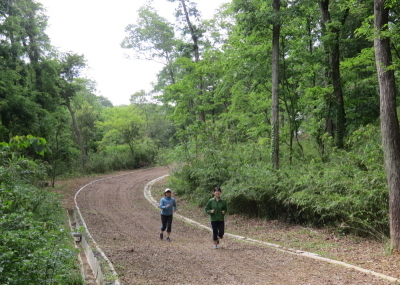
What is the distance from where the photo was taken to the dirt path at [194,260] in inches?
263

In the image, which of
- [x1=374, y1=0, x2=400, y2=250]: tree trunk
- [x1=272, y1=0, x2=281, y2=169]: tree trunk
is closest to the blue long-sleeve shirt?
[x1=272, y1=0, x2=281, y2=169]: tree trunk

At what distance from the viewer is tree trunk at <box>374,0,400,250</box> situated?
27.1ft

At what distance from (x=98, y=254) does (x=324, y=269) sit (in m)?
5.35

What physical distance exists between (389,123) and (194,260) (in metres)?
6.04

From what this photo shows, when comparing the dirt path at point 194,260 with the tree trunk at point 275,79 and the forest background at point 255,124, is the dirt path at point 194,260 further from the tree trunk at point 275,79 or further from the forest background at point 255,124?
the tree trunk at point 275,79

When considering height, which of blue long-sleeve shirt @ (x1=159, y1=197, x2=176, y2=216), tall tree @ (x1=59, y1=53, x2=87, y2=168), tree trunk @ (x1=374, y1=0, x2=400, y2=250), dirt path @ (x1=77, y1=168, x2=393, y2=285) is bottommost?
dirt path @ (x1=77, y1=168, x2=393, y2=285)

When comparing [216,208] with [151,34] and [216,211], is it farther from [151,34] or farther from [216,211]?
[151,34]

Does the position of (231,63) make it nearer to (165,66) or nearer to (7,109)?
(7,109)

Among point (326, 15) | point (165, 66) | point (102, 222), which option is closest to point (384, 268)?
point (102, 222)

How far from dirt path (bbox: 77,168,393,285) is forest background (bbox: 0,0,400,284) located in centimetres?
155

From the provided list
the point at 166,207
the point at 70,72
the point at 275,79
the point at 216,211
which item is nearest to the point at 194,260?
the point at 216,211

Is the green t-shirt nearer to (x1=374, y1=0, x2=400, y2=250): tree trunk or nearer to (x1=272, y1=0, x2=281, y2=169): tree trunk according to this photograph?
(x1=374, y1=0, x2=400, y2=250): tree trunk

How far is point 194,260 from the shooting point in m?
8.26

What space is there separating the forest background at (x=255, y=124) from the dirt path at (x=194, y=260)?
61.2 inches
